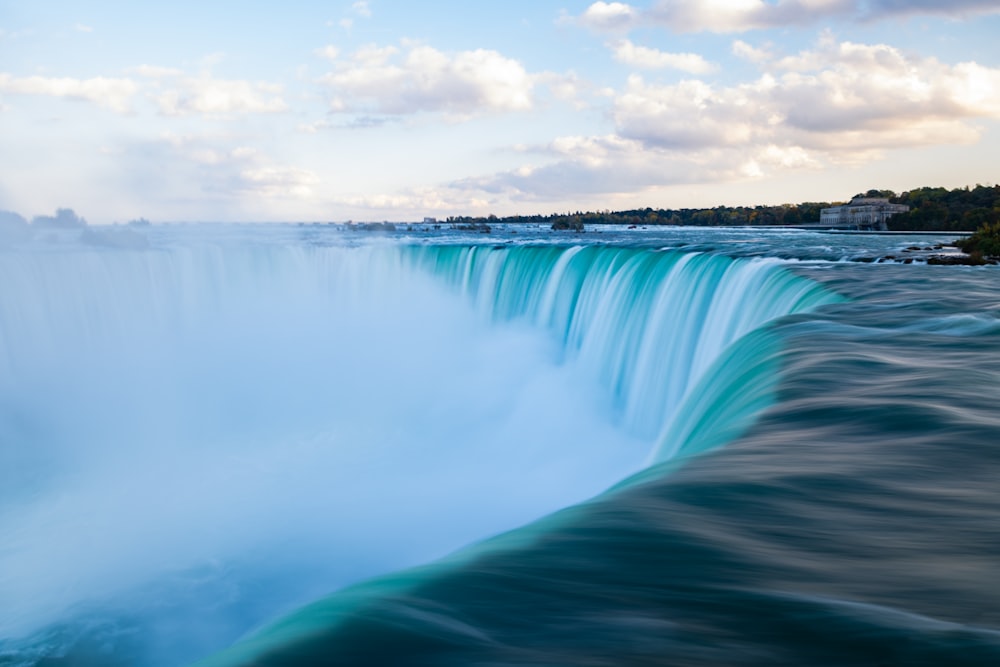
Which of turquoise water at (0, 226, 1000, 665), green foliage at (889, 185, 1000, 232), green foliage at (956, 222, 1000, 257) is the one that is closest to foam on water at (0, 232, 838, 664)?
turquoise water at (0, 226, 1000, 665)

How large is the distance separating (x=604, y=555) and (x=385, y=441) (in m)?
16.4

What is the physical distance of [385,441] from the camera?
19.5 m

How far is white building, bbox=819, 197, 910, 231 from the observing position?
212 feet

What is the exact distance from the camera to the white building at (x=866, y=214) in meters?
64.6

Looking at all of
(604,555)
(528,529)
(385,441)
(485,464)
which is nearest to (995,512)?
(604,555)

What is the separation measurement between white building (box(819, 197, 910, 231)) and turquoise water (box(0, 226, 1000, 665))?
151ft

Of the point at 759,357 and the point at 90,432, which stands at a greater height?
the point at 759,357

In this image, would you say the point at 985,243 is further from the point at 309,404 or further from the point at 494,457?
the point at 309,404

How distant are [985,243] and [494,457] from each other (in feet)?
57.6

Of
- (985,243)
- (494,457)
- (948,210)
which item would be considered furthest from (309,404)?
(948,210)

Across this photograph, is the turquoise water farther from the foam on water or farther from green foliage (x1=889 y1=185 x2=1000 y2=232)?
green foliage (x1=889 y1=185 x2=1000 y2=232)

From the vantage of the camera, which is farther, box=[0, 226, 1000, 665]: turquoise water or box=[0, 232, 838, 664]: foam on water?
box=[0, 232, 838, 664]: foam on water

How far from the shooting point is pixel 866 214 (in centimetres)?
6706

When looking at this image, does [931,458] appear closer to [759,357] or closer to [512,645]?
[759,357]
